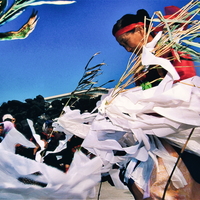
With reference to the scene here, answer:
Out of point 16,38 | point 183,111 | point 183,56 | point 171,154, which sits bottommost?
point 171,154

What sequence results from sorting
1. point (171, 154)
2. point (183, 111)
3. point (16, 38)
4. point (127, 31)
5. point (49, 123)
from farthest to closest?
1. point (16, 38)
2. point (49, 123)
3. point (127, 31)
4. point (171, 154)
5. point (183, 111)

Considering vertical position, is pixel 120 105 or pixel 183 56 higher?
pixel 183 56

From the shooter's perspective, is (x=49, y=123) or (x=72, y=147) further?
(x=49, y=123)

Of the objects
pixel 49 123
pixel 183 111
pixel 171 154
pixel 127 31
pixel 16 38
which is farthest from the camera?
pixel 16 38

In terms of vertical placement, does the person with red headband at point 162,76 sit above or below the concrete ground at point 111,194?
above

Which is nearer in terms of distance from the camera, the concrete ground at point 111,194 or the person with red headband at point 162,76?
the person with red headband at point 162,76

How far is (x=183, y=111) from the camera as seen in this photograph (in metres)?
0.65

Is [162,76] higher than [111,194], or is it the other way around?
[162,76]

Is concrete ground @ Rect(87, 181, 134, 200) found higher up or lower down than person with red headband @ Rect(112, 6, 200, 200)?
lower down

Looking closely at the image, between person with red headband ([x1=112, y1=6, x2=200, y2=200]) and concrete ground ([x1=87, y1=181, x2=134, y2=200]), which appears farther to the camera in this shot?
concrete ground ([x1=87, y1=181, x2=134, y2=200])

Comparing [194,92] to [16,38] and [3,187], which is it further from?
[16,38]

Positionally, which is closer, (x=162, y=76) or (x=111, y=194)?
(x=162, y=76)

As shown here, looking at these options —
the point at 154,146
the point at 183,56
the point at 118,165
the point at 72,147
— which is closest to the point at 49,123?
the point at 72,147

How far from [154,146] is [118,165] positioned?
159mm
